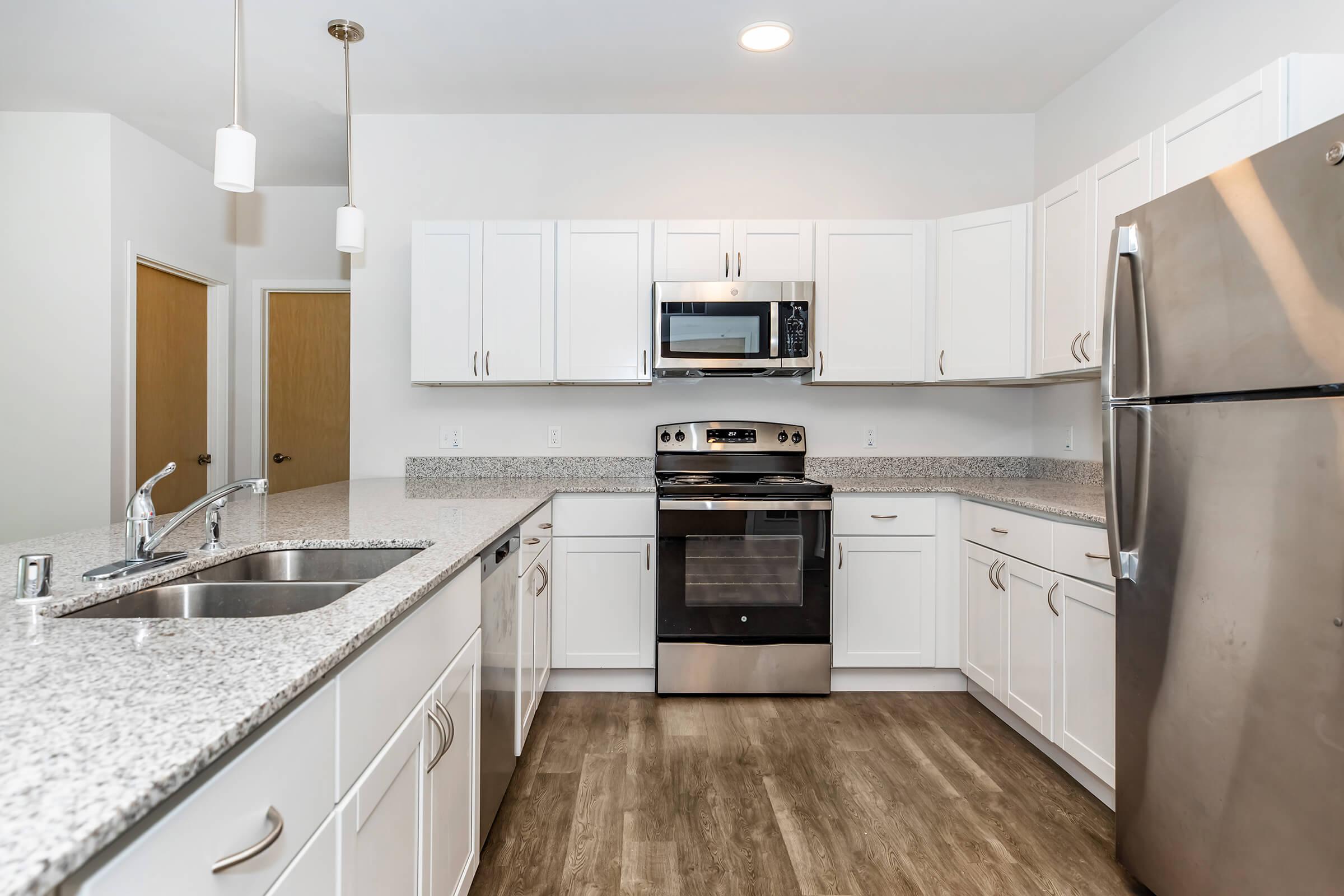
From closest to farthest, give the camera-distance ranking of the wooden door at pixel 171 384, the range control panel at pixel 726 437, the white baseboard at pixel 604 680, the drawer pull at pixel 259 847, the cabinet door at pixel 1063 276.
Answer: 1. the drawer pull at pixel 259 847
2. the cabinet door at pixel 1063 276
3. the white baseboard at pixel 604 680
4. the range control panel at pixel 726 437
5. the wooden door at pixel 171 384

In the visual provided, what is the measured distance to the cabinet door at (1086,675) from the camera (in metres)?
1.90

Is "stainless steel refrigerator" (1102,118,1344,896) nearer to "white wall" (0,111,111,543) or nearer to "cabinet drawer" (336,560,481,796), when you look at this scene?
"cabinet drawer" (336,560,481,796)

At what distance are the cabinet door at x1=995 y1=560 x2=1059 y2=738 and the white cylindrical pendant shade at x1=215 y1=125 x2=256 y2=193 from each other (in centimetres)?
259

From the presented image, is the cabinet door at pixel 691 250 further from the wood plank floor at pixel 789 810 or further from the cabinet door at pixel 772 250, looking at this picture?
the wood plank floor at pixel 789 810

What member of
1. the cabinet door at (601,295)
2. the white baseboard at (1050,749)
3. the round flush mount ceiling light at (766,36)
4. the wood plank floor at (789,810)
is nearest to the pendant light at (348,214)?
the cabinet door at (601,295)

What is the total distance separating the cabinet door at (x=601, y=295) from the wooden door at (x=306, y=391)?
197 cm

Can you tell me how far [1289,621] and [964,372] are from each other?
183 cm

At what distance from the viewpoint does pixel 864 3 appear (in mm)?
2373

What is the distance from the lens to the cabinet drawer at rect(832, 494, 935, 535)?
9.27ft

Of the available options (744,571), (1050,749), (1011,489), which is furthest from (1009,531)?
(744,571)

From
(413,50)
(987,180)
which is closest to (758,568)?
(987,180)

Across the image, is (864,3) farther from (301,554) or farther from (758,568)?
(301,554)

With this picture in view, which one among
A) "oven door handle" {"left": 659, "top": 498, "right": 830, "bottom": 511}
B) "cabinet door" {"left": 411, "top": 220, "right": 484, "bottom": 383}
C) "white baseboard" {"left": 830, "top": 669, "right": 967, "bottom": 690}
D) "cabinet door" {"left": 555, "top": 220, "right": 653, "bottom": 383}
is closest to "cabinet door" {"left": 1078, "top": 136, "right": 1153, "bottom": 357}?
"oven door handle" {"left": 659, "top": 498, "right": 830, "bottom": 511}

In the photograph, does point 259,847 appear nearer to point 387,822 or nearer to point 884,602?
point 387,822
